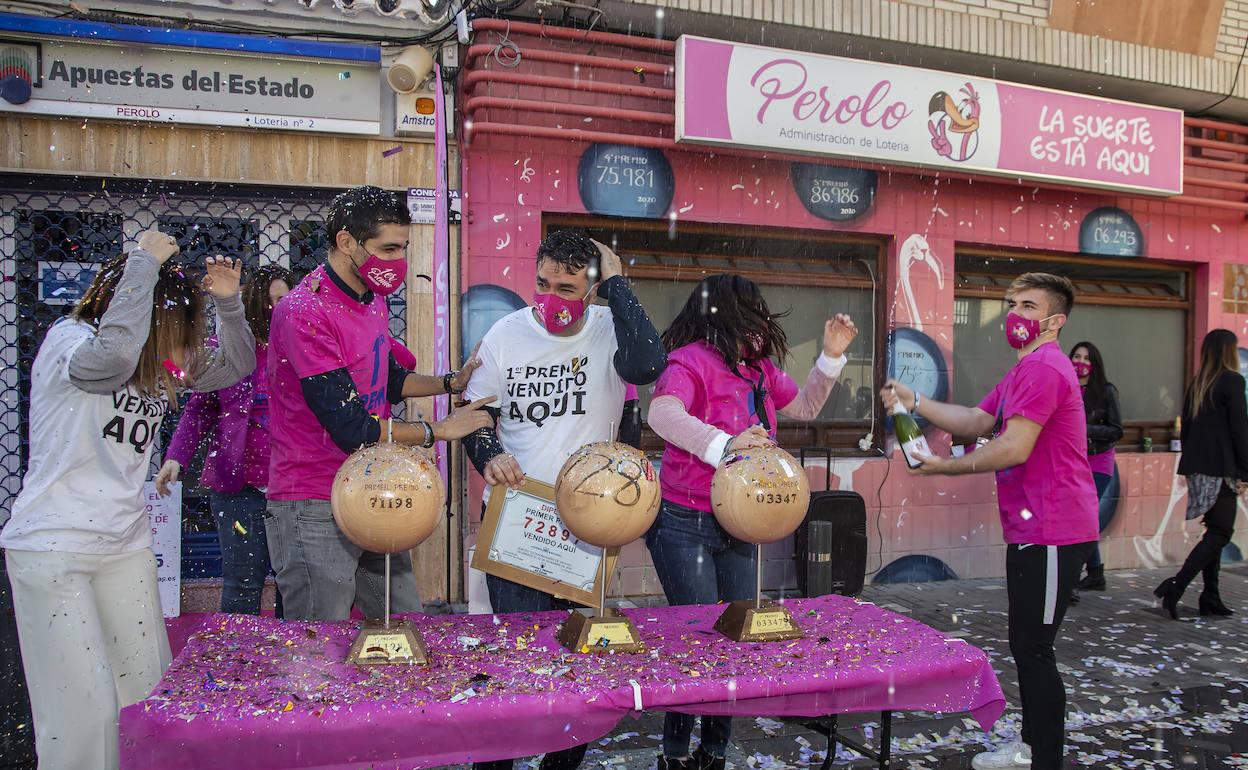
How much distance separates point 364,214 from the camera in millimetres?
2570

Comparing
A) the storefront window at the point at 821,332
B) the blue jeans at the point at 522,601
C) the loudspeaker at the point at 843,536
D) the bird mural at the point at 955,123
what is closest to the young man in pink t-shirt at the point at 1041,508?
the blue jeans at the point at 522,601

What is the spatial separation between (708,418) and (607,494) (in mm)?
821

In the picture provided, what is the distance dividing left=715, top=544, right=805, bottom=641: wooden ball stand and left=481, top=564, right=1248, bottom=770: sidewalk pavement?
1280mm

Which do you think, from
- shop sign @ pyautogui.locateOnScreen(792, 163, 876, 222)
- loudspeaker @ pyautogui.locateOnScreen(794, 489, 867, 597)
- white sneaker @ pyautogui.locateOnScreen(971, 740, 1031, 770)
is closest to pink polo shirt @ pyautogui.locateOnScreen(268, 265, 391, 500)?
white sneaker @ pyautogui.locateOnScreen(971, 740, 1031, 770)

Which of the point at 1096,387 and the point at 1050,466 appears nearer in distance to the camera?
the point at 1050,466

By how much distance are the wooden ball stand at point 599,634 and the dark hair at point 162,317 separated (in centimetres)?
144

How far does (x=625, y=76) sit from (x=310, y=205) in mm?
2348

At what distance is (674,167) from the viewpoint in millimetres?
6074

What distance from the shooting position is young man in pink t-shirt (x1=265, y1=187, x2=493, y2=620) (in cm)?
Answer: 244

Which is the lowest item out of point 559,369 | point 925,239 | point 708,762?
point 708,762

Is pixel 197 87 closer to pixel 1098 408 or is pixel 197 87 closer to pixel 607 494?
pixel 607 494

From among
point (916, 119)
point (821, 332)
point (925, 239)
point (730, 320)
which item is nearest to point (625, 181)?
point (821, 332)

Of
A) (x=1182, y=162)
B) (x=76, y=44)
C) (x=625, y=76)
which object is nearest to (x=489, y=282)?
(x=625, y=76)

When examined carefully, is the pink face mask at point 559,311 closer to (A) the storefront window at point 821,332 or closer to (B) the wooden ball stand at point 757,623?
(B) the wooden ball stand at point 757,623
